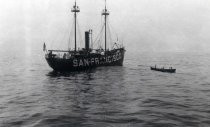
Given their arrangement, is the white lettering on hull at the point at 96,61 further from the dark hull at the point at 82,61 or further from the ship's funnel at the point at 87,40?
the ship's funnel at the point at 87,40

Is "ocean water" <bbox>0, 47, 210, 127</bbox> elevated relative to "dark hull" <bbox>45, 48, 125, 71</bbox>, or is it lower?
lower

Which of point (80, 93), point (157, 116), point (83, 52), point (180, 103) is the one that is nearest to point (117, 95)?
point (80, 93)

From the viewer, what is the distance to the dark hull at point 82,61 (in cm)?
4917

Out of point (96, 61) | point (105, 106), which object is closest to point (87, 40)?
point (96, 61)

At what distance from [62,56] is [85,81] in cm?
1608

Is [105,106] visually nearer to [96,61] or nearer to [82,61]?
[82,61]

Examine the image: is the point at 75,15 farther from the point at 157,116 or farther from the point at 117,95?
the point at 157,116

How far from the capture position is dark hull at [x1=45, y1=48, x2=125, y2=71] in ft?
161

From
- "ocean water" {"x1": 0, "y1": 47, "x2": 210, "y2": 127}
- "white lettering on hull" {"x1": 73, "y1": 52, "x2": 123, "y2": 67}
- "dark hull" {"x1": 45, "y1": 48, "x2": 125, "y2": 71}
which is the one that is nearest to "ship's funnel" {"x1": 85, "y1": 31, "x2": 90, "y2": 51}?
"dark hull" {"x1": 45, "y1": 48, "x2": 125, "y2": 71}

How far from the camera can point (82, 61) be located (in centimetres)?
5122

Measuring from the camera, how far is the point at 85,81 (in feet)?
127

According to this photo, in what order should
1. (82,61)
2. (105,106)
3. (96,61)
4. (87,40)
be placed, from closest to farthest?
(105,106) < (82,61) < (96,61) < (87,40)

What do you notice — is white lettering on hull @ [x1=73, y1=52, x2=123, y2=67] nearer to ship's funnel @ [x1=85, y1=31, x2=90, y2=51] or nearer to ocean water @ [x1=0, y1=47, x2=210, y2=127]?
ship's funnel @ [x1=85, y1=31, x2=90, y2=51]

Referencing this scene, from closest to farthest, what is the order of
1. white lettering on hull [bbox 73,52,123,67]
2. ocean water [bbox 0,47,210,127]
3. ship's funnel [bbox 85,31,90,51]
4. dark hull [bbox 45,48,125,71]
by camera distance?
ocean water [bbox 0,47,210,127] → dark hull [bbox 45,48,125,71] → white lettering on hull [bbox 73,52,123,67] → ship's funnel [bbox 85,31,90,51]
